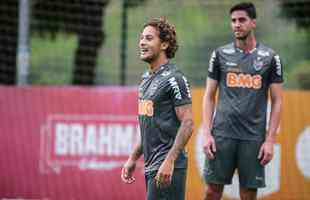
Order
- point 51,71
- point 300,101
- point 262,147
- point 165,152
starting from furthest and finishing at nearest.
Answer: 1. point 51,71
2. point 300,101
3. point 262,147
4. point 165,152

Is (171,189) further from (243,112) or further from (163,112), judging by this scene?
(243,112)

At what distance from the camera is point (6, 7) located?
17203 millimetres

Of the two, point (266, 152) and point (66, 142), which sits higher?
point (266, 152)

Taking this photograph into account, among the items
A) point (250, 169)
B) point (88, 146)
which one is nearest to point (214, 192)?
point (250, 169)

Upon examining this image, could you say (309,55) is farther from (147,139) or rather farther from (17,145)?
(147,139)

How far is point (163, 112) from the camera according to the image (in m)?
7.13

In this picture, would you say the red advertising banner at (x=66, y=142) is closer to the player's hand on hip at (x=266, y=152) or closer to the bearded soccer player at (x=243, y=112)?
the bearded soccer player at (x=243, y=112)

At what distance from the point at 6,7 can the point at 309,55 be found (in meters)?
8.16

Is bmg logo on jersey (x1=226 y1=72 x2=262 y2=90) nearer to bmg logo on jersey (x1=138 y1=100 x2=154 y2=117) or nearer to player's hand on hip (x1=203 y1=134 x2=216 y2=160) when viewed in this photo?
player's hand on hip (x1=203 y1=134 x2=216 y2=160)

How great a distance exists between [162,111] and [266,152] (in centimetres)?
203

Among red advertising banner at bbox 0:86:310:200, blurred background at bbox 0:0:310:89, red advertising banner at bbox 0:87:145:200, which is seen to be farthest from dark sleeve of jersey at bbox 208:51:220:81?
blurred background at bbox 0:0:310:89

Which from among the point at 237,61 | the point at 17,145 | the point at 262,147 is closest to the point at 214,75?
the point at 237,61

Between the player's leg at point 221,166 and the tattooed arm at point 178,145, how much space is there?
2.10 m

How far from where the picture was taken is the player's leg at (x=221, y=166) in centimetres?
905
